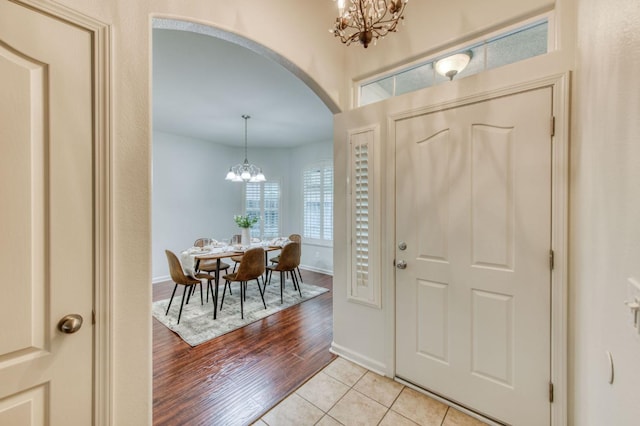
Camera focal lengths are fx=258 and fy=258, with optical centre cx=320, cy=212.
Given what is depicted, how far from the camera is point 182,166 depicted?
5262 mm

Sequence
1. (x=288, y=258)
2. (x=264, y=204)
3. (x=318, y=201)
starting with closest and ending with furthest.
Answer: (x=288, y=258) → (x=318, y=201) → (x=264, y=204)

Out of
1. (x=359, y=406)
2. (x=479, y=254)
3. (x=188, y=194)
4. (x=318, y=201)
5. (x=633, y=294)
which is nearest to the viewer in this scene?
(x=633, y=294)

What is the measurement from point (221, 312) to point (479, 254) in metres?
3.08

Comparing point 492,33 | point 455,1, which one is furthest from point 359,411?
point 455,1

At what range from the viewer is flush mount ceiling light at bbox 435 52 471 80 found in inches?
72.9

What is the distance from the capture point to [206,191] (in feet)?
18.7

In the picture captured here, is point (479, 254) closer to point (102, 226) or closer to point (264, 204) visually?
point (102, 226)

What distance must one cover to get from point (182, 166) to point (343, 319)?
459cm

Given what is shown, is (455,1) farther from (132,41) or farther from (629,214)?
(132,41)

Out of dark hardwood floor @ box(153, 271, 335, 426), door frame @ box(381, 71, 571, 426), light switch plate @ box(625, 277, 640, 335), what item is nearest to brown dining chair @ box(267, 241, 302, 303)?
dark hardwood floor @ box(153, 271, 335, 426)

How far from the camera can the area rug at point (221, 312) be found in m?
2.89

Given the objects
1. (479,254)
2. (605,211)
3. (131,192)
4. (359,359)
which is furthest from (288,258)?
(605,211)

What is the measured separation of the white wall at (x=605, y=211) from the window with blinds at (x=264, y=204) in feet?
18.1

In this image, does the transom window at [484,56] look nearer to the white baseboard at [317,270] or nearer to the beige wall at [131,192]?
the beige wall at [131,192]
